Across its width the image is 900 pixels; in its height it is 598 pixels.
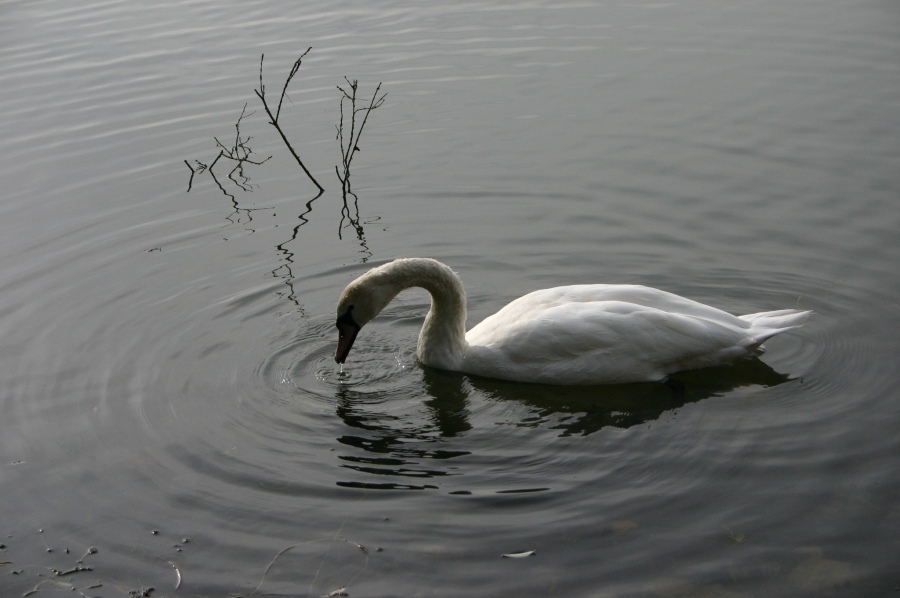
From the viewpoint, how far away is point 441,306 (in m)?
7.71

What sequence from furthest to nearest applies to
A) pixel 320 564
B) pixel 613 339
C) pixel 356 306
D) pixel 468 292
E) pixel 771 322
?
pixel 468 292, pixel 356 306, pixel 771 322, pixel 613 339, pixel 320 564

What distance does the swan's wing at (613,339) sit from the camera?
23.5 feet

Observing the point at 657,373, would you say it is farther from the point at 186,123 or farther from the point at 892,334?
the point at 186,123

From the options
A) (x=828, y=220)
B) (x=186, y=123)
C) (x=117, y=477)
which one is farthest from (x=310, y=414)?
(x=186, y=123)

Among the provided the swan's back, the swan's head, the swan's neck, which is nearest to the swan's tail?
the swan's back

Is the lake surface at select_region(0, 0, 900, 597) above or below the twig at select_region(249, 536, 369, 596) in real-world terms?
above

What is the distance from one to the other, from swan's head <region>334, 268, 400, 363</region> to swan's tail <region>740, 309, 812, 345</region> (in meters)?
2.70

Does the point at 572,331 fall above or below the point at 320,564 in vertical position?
above

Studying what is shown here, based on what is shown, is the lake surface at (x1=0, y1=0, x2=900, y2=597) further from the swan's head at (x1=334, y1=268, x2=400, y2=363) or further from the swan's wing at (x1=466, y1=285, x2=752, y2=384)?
the swan's head at (x1=334, y1=268, x2=400, y2=363)

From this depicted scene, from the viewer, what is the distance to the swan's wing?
7176 millimetres

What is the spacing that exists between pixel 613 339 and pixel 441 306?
135 centimetres

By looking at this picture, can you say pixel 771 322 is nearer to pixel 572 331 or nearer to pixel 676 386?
pixel 676 386

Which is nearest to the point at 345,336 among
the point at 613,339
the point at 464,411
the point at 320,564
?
the point at 464,411

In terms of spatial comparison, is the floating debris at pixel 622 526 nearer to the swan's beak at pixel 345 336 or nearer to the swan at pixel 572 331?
the swan at pixel 572 331
